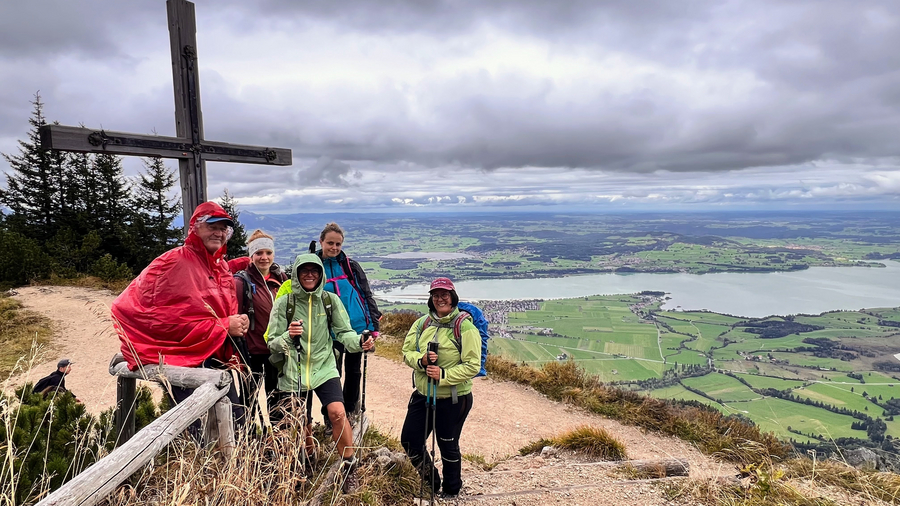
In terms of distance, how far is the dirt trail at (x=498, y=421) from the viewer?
12.8 ft

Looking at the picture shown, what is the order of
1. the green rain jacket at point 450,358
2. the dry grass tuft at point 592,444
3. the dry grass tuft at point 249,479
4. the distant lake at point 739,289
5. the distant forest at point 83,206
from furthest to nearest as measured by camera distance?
the distant lake at point 739,289 < the distant forest at point 83,206 < the dry grass tuft at point 592,444 < the green rain jacket at point 450,358 < the dry grass tuft at point 249,479

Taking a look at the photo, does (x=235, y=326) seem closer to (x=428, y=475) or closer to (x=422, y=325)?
(x=422, y=325)

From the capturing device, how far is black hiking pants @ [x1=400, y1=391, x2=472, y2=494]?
3.60m

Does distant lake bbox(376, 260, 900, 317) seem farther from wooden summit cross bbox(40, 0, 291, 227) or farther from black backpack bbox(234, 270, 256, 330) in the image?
black backpack bbox(234, 270, 256, 330)

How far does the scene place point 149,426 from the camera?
1931mm

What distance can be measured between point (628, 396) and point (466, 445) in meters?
3.45

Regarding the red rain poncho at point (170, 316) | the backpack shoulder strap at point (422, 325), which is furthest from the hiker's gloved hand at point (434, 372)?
the red rain poncho at point (170, 316)

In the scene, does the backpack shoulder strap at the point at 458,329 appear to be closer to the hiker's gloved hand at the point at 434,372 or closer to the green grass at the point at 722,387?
the hiker's gloved hand at the point at 434,372

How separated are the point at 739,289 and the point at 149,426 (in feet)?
261

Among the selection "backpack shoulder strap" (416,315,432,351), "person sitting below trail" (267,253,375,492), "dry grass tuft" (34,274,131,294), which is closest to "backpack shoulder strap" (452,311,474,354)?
"backpack shoulder strap" (416,315,432,351)

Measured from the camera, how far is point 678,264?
275 feet

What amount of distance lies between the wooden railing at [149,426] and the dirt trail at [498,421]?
0.18m

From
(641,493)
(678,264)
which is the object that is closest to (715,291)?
(678,264)

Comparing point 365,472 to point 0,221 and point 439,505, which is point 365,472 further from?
point 0,221
